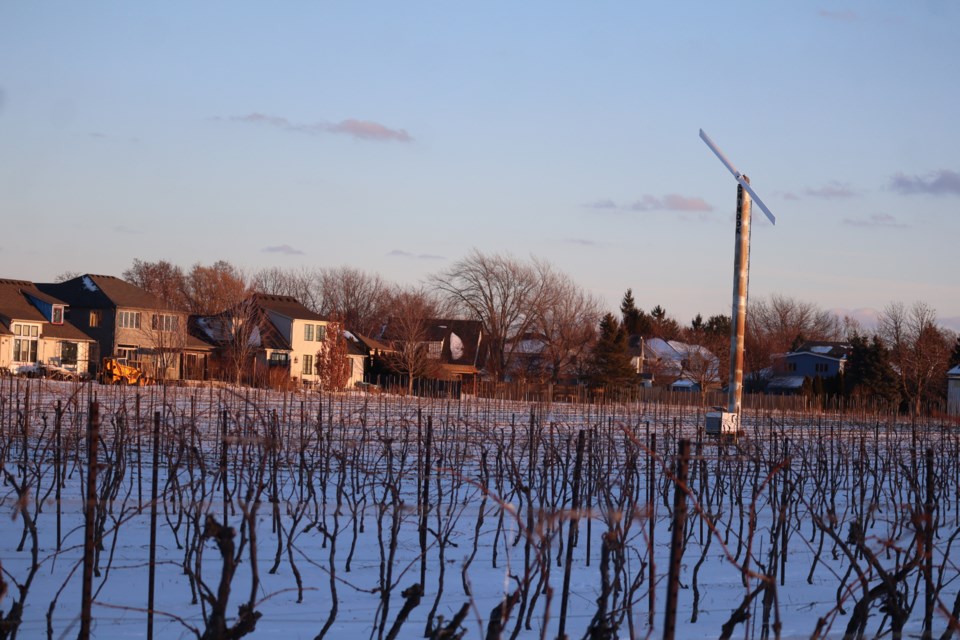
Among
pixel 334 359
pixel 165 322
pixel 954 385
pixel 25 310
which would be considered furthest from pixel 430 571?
pixel 954 385

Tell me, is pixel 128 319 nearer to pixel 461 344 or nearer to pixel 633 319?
pixel 461 344

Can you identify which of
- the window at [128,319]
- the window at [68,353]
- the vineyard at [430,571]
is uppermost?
the window at [128,319]

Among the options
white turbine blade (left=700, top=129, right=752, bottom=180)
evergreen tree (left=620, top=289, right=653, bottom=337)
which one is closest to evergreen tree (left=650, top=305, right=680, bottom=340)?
evergreen tree (left=620, top=289, right=653, bottom=337)

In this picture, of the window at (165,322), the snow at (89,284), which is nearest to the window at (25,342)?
the snow at (89,284)

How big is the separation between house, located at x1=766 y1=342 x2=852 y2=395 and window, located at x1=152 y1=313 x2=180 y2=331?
3307 cm

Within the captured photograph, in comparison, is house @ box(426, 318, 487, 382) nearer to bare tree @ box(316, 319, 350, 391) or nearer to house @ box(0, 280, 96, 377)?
bare tree @ box(316, 319, 350, 391)

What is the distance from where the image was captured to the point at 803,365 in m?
63.5

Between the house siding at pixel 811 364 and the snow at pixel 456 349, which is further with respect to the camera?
the house siding at pixel 811 364

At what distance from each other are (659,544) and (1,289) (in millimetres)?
40510

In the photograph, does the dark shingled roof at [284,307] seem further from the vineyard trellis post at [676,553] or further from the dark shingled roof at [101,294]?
the vineyard trellis post at [676,553]

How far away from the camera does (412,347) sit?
46.5 metres

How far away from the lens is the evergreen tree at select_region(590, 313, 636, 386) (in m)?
47.4

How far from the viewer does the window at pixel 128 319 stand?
44844mm

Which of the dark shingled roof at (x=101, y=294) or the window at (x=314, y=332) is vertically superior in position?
the dark shingled roof at (x=101, y=294)
